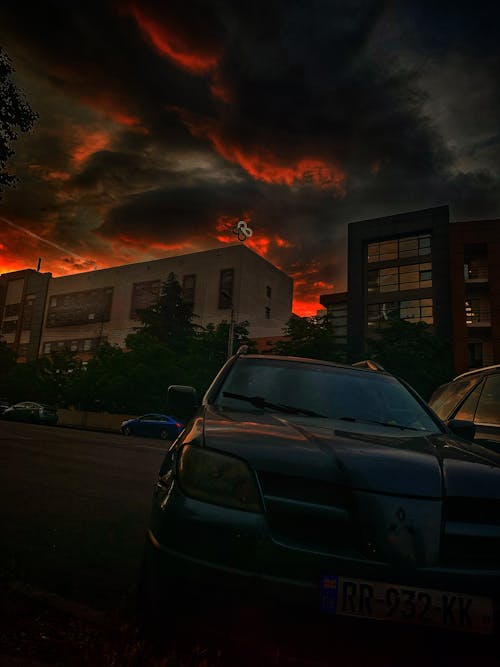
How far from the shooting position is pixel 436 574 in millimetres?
1534

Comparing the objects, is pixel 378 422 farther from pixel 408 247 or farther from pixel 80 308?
pixel 80 308

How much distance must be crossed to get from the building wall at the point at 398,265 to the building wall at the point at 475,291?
131 centimetres

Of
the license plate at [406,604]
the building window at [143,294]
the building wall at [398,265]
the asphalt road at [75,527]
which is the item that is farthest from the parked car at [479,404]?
the building window at [143,294]

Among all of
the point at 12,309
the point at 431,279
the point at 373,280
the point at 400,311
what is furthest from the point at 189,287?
the point at 12,309

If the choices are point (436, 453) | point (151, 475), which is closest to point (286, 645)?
point (436, 453)

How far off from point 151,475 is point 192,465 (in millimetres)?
7420

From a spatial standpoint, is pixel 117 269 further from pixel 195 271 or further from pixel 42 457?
pixel 42 457

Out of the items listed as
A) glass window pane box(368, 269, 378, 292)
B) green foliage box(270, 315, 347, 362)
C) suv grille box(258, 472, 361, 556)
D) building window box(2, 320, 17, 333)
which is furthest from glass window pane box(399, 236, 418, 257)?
building window box(2, 320, 17, 333)

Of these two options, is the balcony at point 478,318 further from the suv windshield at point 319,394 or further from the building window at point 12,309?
the building window at point 12,309

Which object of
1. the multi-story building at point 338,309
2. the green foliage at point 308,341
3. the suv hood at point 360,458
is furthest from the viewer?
the multi-story building at point 338,309

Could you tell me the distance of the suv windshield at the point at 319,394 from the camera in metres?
2.90

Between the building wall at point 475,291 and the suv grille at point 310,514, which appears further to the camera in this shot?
the building wall at point 475,291

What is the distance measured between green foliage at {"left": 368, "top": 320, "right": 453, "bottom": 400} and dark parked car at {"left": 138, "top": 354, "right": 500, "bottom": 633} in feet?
95.0

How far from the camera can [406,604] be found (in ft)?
4.90
